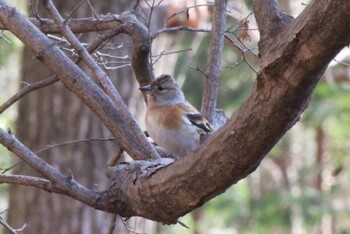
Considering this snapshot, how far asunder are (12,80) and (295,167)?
5.11m

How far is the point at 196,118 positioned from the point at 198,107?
6.35 meters

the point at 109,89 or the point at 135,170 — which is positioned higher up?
the point at 109,89

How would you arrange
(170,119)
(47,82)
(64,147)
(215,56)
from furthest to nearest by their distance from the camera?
(64,147), (170,119), (47,82), (215,56)

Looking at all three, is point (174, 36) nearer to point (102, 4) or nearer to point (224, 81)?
point (102, 4)

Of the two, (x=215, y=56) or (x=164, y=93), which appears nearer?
(x=215, y=56)

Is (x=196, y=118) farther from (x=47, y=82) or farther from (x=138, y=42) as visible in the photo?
(x=47, y=82)

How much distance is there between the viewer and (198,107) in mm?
10586

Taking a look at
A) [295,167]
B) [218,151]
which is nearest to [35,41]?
[218,151]

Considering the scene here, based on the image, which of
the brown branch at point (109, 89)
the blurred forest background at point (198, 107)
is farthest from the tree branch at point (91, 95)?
the blurred forest background at point (198, 107)

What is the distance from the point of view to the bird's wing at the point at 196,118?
3706mm

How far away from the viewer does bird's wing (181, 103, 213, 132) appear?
12.2ft

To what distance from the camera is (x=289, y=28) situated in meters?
2.30

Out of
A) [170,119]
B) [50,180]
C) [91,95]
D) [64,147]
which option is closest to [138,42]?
[91,95]

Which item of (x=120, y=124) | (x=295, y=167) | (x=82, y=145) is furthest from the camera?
(x=295, y=167)
